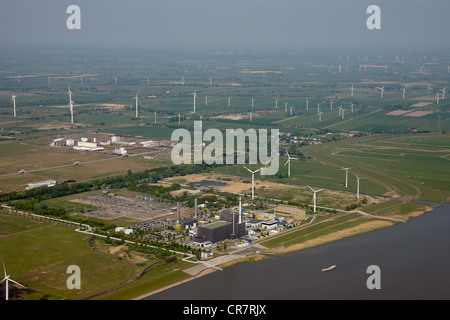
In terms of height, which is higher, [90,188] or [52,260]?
[90,188]

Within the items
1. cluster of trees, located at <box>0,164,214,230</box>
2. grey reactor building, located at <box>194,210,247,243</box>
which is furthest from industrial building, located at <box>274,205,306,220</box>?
cluster of trees, located at <box>0,164,214,230</box>

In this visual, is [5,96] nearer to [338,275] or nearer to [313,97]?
[313,97]

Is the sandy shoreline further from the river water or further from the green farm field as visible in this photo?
the green farm field

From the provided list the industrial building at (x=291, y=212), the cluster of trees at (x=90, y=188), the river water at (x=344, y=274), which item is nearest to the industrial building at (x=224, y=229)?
the river water at (x=344, y=274)

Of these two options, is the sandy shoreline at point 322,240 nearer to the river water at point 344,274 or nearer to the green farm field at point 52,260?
the river water at point 344,274

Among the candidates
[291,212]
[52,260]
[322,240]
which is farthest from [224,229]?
[52,260]

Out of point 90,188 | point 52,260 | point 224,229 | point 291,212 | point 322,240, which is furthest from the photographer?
point 90,188

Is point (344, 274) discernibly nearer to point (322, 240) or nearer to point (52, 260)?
point (322, 240)

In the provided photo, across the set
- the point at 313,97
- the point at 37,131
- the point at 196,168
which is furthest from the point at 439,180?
the point at 313,97
